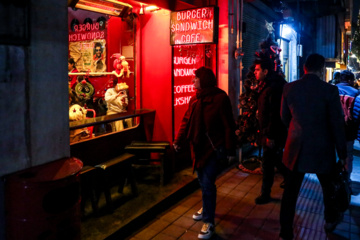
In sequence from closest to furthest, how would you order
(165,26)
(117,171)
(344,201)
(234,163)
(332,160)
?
(332,160) < (344,201) < (117,171) < (165,26) < (234,163)

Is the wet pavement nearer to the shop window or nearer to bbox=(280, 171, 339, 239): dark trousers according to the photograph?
bbox=(280, 171, 339, 239): dark trousers

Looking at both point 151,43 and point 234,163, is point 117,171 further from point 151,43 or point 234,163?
point 234,163

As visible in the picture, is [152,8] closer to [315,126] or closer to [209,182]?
[209,182]

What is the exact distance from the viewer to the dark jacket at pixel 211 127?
420 cm

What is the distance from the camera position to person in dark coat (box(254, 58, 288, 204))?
17.1ft

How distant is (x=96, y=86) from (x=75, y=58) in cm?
92

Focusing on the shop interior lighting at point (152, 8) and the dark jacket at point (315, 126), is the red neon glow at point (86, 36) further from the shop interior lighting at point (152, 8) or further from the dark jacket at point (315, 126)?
the dark jacket at point (315, 126)

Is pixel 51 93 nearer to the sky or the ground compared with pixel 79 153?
nearer to the sky

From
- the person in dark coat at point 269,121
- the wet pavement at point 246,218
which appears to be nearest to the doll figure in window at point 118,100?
the wet pavement at point 246,218

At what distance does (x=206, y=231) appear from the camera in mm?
4305

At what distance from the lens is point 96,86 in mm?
8438

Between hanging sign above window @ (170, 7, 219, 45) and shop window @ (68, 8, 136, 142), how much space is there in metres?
1.17

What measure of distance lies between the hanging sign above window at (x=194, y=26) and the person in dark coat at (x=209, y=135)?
83.5 inches

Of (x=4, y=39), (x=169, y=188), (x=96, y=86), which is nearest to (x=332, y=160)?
(x=169, y=188)
